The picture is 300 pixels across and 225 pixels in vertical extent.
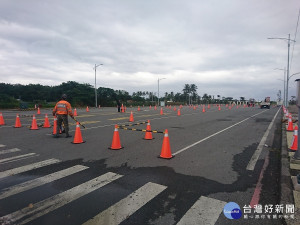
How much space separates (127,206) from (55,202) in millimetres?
1271

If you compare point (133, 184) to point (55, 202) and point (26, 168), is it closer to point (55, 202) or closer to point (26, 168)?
point (55, 202)

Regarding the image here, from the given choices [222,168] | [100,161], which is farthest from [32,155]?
[222,168]

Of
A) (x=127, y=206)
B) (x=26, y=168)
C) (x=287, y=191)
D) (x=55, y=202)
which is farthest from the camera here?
(x=26, y=168)

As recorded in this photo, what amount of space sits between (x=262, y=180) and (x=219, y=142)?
413 centimetres

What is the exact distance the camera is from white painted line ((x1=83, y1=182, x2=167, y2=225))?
3.11 meters

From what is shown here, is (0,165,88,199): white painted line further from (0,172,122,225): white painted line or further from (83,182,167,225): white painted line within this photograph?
(83,182,167,225): white painted line

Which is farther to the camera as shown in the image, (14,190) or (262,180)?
(262,180)

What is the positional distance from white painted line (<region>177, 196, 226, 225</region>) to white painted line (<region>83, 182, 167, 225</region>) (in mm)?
783

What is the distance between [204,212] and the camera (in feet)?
10.9

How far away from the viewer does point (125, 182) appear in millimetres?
4516

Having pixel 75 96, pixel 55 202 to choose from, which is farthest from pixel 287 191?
→ pixel 75 96

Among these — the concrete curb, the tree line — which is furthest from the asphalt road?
the tree line

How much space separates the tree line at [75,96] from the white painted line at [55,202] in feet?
72.8

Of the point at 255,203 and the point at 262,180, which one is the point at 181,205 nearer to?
the point at 255,203
